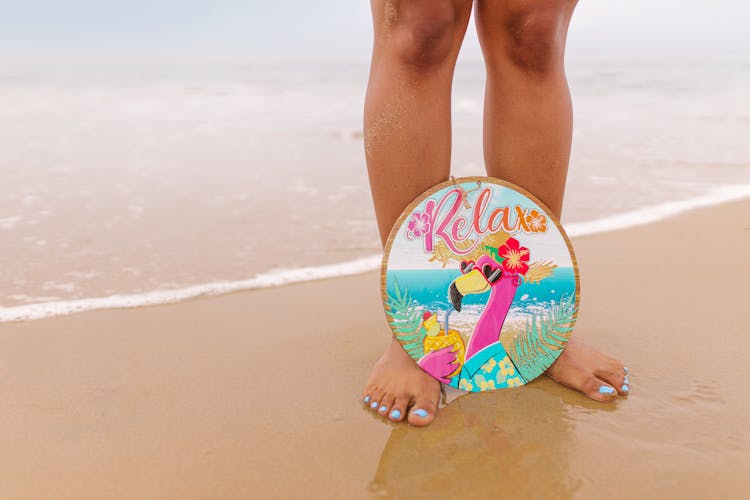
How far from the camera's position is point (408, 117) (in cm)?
136

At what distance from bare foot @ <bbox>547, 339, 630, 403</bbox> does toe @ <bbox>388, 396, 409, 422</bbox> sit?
0.34m

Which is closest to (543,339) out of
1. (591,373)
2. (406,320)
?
(591,373)

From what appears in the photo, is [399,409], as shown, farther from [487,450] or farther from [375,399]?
[487,450]

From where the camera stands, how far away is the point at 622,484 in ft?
3.61

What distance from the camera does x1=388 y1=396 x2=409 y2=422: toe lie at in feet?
4.31

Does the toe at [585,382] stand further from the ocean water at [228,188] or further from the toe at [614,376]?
the ocean water at [228,188]

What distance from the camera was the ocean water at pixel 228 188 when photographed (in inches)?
85.7

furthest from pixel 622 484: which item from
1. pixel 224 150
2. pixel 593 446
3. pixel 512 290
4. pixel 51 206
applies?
pixel 224 150

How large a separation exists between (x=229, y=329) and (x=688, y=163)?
9.92ft

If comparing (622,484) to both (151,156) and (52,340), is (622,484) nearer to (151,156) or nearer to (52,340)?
(52,340)

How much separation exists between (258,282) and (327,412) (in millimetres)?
803

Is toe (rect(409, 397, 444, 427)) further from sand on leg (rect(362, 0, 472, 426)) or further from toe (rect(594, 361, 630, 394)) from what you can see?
toe (rect(594, 361, 630, 394))

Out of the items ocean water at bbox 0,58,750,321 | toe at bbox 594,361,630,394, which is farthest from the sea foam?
toe at bbox 594,361,630,394

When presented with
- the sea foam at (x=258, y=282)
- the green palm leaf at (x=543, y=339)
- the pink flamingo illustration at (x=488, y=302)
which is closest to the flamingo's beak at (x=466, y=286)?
the pink flamingo illustration at (x=488, y=302)
